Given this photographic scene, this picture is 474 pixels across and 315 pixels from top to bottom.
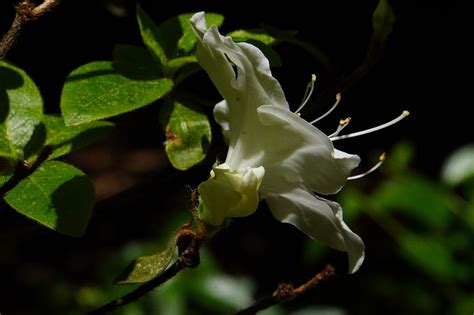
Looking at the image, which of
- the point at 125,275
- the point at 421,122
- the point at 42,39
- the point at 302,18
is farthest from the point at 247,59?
the point at 421,122

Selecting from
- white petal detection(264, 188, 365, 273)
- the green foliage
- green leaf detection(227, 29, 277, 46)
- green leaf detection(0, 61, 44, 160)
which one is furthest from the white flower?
the green foliage

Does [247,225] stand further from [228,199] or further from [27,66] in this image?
[228,199]

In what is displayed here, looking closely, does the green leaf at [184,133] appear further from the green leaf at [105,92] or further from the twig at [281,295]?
the twig at [281,295]

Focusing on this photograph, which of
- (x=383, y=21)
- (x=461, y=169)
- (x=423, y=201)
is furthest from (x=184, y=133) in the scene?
(x=461, y=169)

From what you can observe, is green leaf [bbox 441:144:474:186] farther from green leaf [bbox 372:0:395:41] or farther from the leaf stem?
the leaf stem

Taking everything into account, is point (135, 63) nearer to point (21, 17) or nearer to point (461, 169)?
point (21, 17)

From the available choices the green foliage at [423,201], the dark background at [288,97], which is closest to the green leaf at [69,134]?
the dark background at [288,97]
